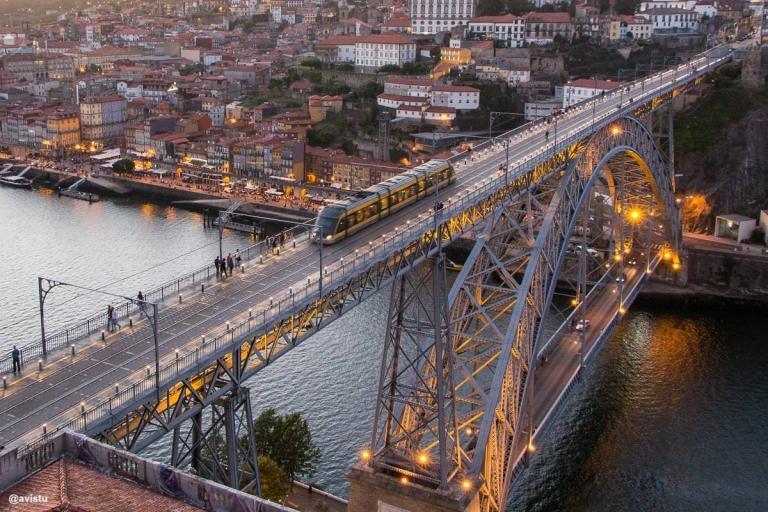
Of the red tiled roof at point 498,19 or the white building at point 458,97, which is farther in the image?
the red tiled roof at point 498,19

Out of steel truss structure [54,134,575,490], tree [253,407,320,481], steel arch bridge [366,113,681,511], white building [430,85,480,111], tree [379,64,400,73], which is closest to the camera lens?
steel truss structure [54,134,575,490]

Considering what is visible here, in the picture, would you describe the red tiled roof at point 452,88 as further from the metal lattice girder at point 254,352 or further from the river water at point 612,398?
the metal lattice girder at point 254,352

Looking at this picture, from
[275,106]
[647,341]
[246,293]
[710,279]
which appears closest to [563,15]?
[275,106]

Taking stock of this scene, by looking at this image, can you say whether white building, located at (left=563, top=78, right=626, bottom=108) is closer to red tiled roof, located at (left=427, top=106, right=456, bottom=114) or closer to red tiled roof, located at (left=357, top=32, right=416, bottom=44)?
red tiled roof, located at (left=427, top=106, right=456, bottom=114)

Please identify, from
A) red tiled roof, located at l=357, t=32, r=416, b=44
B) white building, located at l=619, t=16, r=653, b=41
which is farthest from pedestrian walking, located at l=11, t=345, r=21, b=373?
white building, located at l=619, t=16, r=653, b=41

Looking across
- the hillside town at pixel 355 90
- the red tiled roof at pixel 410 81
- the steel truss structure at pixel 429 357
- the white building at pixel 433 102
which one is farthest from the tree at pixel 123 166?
the steel truss structure at pixel 429 357

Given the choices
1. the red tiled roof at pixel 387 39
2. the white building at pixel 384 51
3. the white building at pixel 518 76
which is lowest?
the white building at pixel 518 76

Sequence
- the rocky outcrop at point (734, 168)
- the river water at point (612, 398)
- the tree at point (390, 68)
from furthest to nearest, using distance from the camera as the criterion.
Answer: the tree at point (390, 68) → the rocky outcrop at point (734, 168) → the river water at point (612, 398)
